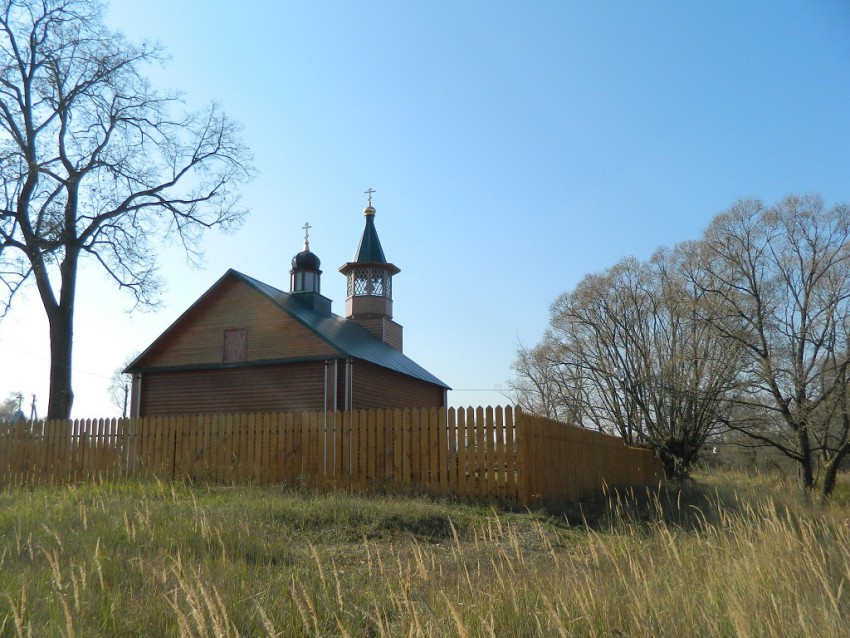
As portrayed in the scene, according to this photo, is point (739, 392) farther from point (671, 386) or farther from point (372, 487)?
point (372, 487)

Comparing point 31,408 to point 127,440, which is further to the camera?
point 31,408

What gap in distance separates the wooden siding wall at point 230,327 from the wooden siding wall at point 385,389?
1817mm

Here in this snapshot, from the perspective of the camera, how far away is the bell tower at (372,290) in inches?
1096

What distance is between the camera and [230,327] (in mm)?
21719

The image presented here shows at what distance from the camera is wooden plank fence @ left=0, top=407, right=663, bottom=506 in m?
11.6

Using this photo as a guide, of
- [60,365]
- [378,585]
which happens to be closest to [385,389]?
[60,365]

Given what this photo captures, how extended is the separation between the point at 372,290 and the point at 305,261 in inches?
135

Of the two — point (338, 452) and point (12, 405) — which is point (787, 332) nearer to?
point (338, 452)

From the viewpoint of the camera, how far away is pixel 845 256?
18.9 m

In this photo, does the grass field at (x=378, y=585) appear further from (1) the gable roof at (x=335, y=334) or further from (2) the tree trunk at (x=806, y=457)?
(2) the tree trunk at (x=806, y=457)

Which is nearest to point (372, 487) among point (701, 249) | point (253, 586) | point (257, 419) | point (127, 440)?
point (257, 419)

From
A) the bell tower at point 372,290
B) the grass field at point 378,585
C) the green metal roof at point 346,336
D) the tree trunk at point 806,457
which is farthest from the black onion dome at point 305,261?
the grass field at point 378,585

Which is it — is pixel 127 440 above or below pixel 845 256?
below

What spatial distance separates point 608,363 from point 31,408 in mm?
54417
